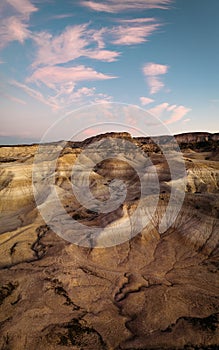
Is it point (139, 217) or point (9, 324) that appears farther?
point (139, 217)

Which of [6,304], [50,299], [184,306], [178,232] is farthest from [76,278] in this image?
[178,232]

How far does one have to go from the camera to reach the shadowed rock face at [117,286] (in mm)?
14953

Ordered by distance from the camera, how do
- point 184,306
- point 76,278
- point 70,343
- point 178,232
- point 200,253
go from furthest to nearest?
point 178,232 → point 200,253 → point 76,278 → point 184,306 → point 70,343

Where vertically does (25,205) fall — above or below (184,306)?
above

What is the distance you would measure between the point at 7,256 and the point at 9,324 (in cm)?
911

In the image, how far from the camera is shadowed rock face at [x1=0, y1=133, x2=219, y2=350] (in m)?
15.0

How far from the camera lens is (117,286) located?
19.3m

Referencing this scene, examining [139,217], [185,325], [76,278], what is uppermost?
[139,217]

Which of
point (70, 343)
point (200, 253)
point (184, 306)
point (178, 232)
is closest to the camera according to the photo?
point (70, 343)

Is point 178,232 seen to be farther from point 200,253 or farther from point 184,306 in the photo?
point 184,306

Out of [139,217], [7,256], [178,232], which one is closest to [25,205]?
[7,256]

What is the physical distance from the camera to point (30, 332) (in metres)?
15.2

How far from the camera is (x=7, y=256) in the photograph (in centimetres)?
2419

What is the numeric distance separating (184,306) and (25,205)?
1290 inches
